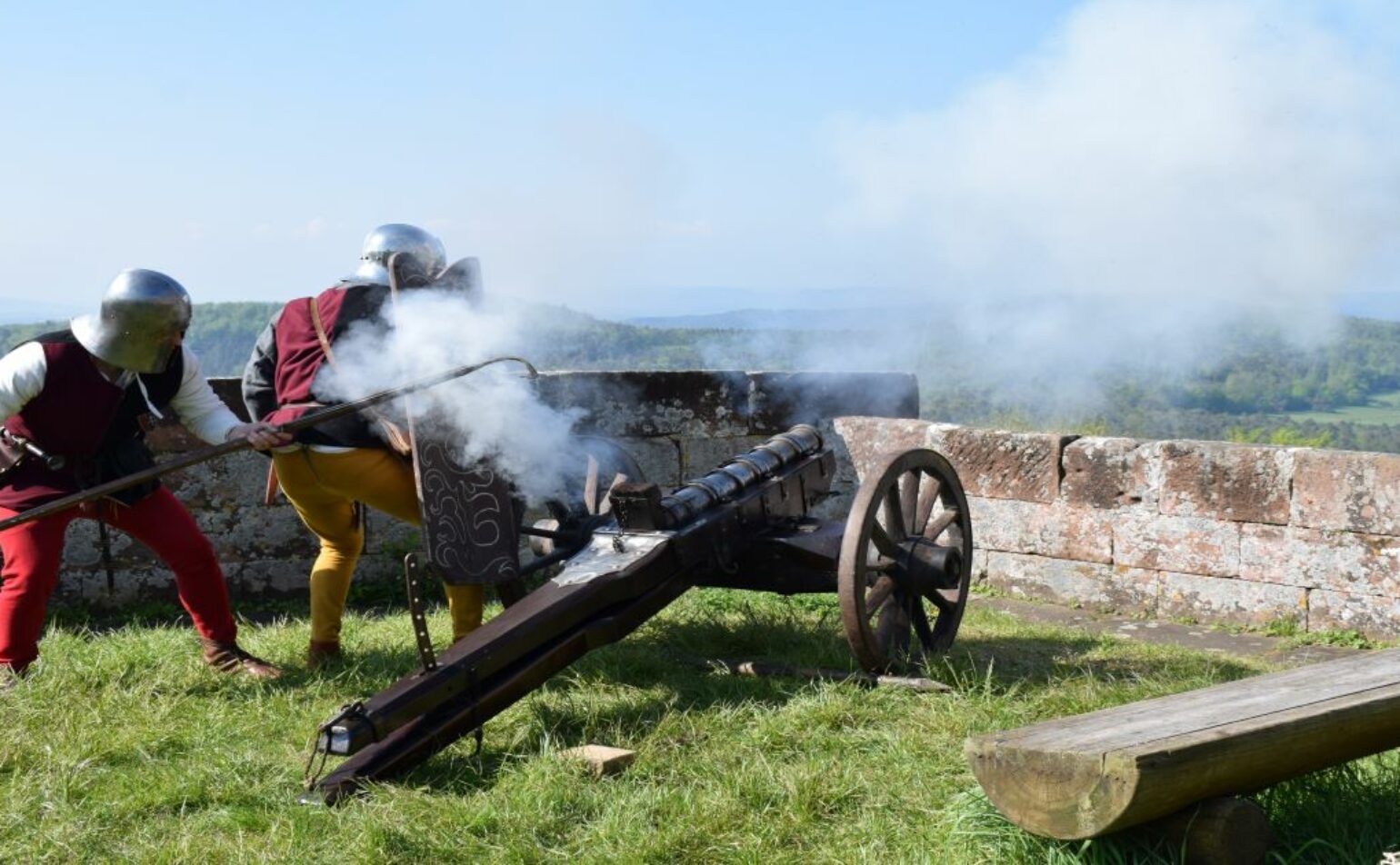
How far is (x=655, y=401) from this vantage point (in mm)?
7477

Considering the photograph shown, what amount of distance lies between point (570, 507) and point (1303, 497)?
3.20 m

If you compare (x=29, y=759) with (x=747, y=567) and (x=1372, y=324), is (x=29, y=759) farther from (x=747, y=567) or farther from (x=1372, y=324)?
(x=1372, y=324)

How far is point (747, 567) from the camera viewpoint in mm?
5070

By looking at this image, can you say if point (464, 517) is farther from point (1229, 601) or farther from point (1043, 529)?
point (1229, 601)

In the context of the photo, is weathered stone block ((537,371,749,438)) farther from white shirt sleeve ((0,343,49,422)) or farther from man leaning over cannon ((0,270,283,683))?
white shirt sleeve ((0,343,49,422))

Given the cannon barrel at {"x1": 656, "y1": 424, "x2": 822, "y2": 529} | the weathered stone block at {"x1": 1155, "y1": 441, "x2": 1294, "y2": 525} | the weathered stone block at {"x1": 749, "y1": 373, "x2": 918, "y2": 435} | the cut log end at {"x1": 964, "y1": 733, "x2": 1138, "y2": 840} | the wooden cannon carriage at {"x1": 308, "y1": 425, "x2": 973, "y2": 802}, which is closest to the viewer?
the cut log end at {"x1": 964, "y1": 733, "x2": 1138, "y2": 840}

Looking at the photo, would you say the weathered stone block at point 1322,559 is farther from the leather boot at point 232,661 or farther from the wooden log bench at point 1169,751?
the leather boot at point 232,661

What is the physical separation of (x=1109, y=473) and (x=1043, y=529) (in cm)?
46

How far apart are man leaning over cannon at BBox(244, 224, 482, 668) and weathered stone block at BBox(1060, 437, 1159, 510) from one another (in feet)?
10.3

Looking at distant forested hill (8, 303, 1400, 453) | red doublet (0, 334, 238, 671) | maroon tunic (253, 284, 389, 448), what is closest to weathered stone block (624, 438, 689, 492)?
distant forested hill (8, 303, 1400, 453)

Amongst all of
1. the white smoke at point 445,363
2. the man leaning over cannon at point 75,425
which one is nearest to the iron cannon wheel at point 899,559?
the white smoke at point 445,363

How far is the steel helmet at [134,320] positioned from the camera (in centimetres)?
455

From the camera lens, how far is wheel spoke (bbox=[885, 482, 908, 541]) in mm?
4945

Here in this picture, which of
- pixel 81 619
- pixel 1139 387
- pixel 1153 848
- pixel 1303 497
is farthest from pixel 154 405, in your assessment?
pixel 1139 387
